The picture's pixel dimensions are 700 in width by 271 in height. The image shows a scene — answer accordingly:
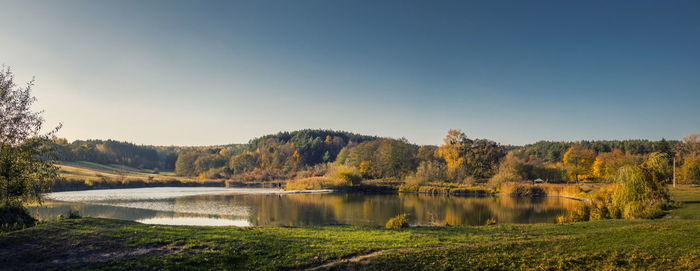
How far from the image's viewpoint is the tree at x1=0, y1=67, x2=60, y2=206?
616 inches

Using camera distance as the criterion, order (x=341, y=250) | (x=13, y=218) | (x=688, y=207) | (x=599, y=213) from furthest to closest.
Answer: (x=688, y=207) → (x=599, y=213) → (x=13, y=218) → (x=341, y=250)

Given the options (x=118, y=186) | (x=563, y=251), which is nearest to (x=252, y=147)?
(x=118, y=186)

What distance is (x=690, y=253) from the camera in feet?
31.8

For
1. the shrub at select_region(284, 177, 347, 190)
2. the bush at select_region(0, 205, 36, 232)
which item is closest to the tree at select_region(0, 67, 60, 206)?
the bush at select_region(0, 205, 36, 232)

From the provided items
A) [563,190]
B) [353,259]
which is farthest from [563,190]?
[353,259]

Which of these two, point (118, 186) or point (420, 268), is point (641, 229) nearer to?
point (420, 268)

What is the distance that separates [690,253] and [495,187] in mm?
54105

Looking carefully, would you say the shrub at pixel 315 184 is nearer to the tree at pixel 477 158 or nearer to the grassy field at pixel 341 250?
the tree at pixel 477 158

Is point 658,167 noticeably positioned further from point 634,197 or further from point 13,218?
point 13,218

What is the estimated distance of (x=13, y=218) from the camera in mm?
15977

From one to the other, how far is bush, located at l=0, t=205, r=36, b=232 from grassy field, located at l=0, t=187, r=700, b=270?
1.36m

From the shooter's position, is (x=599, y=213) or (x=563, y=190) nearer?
(x=599, y=213)

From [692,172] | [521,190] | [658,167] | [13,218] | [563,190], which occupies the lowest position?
[521,190]

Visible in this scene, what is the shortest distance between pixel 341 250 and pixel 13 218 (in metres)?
14.6
